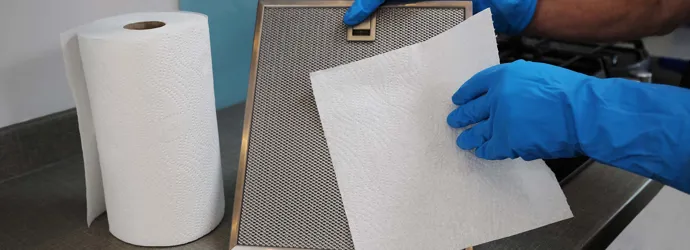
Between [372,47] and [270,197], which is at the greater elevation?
[372,47]

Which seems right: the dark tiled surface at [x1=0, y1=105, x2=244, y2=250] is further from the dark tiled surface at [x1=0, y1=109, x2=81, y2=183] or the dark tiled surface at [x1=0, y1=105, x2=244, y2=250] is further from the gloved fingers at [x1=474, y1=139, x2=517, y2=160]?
the gloved fingers at [x1=474, y1=139, x2=517, y2=160]

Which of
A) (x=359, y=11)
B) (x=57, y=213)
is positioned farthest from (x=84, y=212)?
(x=359, y=11)

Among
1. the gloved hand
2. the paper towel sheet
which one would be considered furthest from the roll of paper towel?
the gloved hand

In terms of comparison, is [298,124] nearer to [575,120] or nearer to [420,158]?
[420,158]

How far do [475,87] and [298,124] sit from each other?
0.23m

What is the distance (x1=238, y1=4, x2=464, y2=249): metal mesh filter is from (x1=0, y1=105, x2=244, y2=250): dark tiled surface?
10 centimetres

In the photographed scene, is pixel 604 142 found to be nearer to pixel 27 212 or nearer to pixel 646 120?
pixel 646 120

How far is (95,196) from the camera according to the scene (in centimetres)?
76

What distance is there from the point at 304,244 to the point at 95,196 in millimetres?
320

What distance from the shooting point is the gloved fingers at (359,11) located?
70cm

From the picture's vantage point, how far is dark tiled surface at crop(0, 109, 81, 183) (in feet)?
2.84

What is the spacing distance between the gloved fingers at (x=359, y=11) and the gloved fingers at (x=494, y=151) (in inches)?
8.8

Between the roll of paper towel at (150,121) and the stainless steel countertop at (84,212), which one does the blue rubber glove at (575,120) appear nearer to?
the stainless steel countertop at (84,212)

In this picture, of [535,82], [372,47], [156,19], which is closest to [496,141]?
[535,82]
